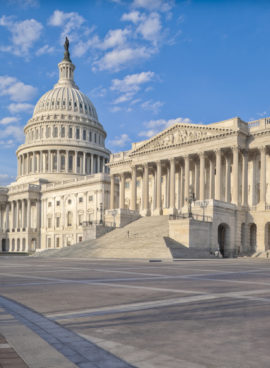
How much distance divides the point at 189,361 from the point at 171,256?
150 feet

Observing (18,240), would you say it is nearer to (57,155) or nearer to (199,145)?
(57,155)

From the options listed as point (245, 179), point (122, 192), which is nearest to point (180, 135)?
point (245, 179)

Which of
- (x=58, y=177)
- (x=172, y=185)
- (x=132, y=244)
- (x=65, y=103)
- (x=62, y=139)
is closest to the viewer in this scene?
(x=132, y=244)

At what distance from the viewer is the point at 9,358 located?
666cm

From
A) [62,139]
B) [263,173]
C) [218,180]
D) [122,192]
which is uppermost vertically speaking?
[62,139]

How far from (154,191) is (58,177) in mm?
51048

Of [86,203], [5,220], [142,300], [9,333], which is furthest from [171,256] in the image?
[5,220]

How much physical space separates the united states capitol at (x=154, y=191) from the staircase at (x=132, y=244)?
0.26m

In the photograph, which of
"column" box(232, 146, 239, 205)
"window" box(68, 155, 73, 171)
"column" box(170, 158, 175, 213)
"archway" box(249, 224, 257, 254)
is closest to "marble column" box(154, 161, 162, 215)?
"column" box(170, 158, 175, 213)

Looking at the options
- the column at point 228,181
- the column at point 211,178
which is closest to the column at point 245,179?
the column at point 228,181

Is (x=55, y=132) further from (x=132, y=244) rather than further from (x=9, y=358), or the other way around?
(x=9, y=358)

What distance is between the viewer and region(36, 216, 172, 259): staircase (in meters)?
54.7

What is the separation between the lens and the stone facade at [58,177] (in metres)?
107

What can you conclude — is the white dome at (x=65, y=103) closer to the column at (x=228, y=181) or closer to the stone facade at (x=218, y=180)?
the stone facade at (x=218, y=180)
